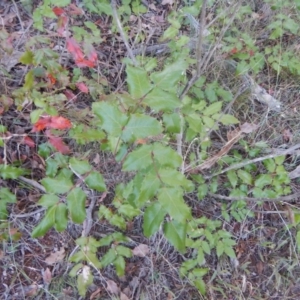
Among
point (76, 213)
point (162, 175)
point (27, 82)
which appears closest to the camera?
point (162, 175)

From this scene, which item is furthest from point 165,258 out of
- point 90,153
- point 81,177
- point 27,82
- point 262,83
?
point 262,83

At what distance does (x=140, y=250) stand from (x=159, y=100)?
96 centimetres

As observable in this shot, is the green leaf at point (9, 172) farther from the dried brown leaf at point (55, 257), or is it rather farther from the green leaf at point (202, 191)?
the green leaf at point (202, 191)

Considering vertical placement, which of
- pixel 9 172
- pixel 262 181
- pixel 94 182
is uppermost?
pixel 94 182

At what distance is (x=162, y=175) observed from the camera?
111 cm

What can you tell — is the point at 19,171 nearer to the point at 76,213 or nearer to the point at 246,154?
the point at 76,213

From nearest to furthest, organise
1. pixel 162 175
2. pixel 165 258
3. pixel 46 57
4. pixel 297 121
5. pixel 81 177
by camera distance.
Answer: pixel 162 175 → pixel 81 177 → pixel 46 57 → pixel 165 258 → pixel 297 121

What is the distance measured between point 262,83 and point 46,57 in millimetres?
1304

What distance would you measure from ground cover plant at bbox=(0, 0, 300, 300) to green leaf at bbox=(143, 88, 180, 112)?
0.37 m

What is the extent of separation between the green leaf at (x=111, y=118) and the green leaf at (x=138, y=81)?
85 mm

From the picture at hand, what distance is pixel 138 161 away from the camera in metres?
1.12

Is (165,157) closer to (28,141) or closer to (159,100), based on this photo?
(159,100)

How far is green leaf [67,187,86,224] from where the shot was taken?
1.21 meters

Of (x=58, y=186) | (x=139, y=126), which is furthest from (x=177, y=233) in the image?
(x=58, y=186)
